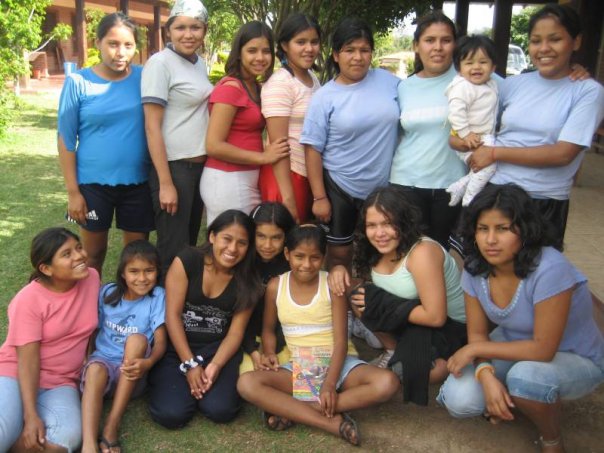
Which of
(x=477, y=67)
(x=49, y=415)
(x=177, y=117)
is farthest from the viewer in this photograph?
(x=177, y=117)

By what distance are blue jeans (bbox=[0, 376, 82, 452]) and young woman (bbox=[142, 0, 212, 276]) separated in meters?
0.87

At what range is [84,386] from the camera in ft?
8.76

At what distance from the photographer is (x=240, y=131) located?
3102mm

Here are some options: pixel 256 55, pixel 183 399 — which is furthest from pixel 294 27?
pixel 183 399

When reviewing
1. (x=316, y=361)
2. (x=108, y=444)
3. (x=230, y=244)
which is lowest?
(x=108, y=444)

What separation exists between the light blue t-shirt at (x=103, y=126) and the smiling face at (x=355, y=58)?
1058 mm

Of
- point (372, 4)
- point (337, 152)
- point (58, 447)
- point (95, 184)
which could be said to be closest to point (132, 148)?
point (95, 184)

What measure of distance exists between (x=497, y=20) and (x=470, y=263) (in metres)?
8.39

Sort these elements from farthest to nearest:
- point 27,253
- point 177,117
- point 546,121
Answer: point 27,253 < point 177,117 < point 546,121

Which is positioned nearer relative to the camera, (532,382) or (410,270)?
(532,382)

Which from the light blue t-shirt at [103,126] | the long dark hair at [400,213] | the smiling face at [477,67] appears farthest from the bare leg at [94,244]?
the smiling face at [477,67]

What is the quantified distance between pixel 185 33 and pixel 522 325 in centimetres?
209

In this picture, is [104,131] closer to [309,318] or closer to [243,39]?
[243,39]

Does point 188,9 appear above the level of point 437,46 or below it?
above
